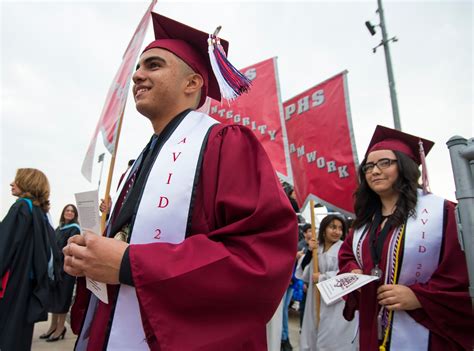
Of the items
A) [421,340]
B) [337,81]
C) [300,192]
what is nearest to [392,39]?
[337,81]

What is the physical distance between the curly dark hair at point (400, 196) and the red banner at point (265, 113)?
181 centimetres

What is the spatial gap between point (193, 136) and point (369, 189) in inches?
66.2

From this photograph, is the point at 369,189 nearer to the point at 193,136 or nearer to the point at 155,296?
the point at 193,136

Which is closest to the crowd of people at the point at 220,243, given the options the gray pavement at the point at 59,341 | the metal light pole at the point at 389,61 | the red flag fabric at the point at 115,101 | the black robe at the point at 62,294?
the red flag fabric at the point at 115,101

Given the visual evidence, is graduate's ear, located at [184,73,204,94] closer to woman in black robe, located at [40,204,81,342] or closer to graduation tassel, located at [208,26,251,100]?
graduation tassel, located at [208,26,251,100]

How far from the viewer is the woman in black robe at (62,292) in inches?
181

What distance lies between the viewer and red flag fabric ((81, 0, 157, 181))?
1736 millimetres

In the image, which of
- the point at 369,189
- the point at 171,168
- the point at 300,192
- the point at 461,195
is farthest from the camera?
the point at 300,192

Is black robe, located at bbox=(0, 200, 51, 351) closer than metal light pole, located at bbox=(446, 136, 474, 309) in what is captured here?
No

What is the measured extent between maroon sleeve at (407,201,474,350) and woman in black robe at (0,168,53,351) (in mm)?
3352

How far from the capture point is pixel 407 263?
200 centimetres

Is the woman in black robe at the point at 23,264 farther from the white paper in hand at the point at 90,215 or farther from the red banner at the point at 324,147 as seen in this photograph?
the red banner at the point at 324,147

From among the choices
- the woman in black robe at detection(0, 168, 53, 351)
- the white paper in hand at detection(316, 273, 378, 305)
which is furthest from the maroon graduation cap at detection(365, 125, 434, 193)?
the woman in black robe at detection(0, 168, 53, 351)

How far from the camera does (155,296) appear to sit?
102 cm
